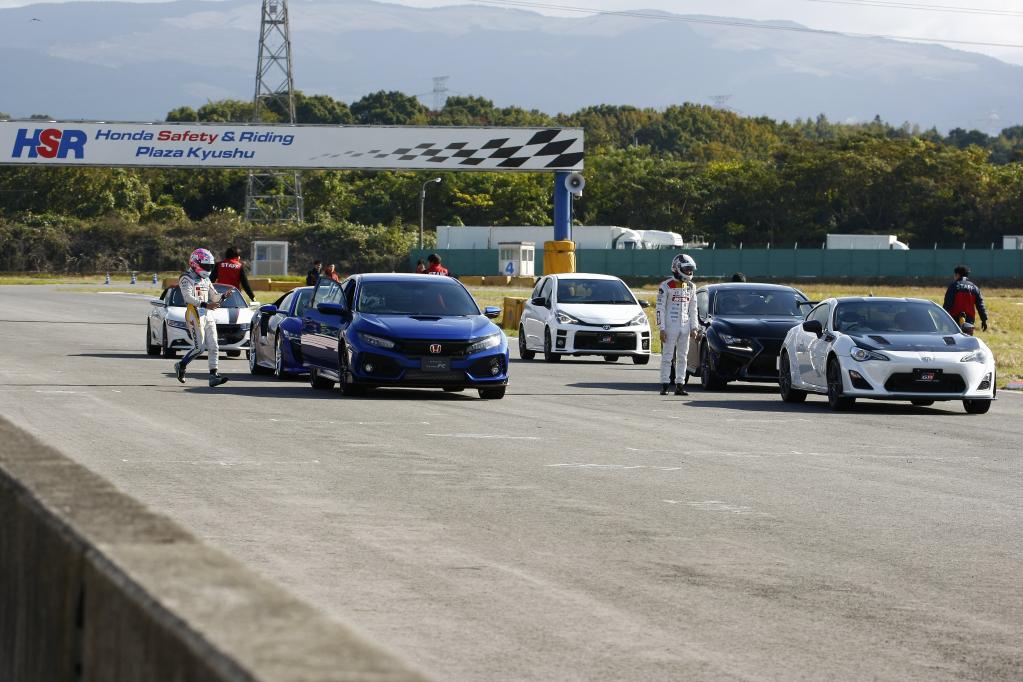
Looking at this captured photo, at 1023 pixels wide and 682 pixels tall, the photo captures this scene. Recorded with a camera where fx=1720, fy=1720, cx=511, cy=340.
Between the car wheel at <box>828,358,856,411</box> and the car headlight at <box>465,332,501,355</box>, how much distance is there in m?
3.97

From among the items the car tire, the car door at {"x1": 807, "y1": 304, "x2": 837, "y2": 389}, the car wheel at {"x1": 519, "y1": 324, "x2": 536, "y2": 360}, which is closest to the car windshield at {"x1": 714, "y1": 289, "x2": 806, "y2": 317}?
the car tire

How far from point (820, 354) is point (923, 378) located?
1.43 meters

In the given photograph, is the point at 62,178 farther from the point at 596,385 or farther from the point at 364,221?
the point at 596,385

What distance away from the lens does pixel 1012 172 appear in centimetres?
11700

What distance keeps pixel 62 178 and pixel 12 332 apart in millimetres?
81083

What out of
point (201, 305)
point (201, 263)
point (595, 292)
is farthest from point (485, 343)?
point (595, 292)

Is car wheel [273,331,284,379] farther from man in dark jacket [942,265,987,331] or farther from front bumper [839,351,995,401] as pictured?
man in dark jacket [942,265,987,331]

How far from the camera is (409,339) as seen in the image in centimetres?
2011

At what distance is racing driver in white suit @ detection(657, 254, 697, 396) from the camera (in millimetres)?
21625

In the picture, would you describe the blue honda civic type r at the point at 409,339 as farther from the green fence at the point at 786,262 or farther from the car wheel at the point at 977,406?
the green fence at the point at 786,262

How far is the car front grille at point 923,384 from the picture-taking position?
778 inches

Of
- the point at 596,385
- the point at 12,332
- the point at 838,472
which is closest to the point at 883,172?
the point at 12,332

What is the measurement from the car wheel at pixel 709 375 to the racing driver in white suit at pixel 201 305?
662 cm

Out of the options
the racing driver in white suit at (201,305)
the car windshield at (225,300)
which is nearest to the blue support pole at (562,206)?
the car windshield at (225,300)
